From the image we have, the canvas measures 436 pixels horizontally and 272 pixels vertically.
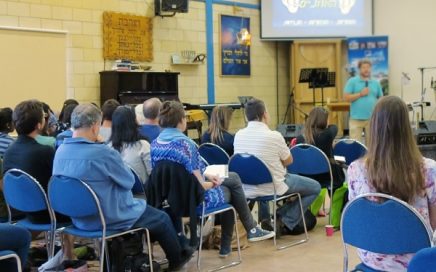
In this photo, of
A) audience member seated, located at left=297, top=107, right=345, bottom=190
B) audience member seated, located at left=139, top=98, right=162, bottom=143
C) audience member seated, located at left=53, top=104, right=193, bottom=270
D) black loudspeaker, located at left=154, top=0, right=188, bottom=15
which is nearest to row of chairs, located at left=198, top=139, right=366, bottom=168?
audience member seated, located at left=297, top=107, right=345, bottom=190

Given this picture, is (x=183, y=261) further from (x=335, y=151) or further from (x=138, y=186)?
(x=335, y=151)

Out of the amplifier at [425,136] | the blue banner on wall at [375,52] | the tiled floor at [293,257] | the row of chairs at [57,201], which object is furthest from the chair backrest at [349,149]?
the blue banner on wall at [375,52]

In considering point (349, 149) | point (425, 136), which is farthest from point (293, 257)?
point (425, 136)

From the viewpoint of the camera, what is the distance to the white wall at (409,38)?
11.1 meters

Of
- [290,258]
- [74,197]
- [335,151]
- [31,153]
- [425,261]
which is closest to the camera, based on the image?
[425,261]

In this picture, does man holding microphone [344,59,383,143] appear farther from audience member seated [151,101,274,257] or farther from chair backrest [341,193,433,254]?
chair backrest [341,193,433,254]

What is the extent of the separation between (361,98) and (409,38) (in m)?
3.64

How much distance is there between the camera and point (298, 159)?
4.99m

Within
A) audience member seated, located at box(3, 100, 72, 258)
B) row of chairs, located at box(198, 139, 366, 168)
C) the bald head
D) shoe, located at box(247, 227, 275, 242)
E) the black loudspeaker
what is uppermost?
the black loudspeaker

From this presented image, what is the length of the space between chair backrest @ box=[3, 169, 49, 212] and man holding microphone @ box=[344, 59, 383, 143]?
19.0 feet

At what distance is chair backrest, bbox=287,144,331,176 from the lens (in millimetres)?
4832

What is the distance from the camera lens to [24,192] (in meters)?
3.51

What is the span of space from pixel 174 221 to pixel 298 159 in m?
1.44

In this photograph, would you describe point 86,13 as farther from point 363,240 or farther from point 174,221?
point 363,240
